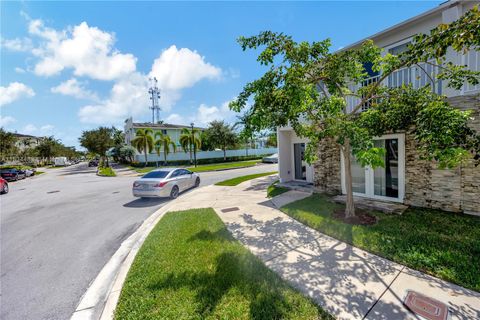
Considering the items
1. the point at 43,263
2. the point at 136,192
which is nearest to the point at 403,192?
the point at 43,263

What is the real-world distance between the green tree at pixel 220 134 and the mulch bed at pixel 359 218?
97.8ft

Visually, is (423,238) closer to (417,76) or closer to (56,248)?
(417,76)

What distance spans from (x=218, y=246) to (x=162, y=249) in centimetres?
131

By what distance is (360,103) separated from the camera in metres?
5.53

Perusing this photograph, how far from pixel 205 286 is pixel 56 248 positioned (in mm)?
4700

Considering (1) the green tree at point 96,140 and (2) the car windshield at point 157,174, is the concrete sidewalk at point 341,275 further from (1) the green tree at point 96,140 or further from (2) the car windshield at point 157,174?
(1) the green tree at point 96,140

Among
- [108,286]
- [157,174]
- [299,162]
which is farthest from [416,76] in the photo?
[157,174]

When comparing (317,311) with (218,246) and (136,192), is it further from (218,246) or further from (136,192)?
(136,192)

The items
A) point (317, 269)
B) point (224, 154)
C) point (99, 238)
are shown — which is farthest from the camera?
point (224, 154)

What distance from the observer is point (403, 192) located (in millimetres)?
6891

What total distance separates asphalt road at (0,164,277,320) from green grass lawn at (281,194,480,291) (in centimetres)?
553

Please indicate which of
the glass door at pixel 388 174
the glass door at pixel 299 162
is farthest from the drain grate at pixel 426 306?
the glass door at pixel 299 162

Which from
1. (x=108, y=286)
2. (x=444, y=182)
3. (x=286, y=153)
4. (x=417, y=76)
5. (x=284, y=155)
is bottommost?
(x=108, y=286)

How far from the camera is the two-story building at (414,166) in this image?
226 inches
